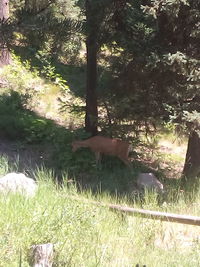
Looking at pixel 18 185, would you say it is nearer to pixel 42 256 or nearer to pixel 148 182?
pixel 42 256

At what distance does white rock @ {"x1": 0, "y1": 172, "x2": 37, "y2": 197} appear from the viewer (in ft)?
19.4

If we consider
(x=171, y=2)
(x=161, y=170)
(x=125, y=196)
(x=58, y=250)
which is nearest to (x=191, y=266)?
(x=58, y=250)

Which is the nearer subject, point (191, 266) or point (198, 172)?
point (191, 266)

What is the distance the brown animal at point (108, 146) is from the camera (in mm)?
9328

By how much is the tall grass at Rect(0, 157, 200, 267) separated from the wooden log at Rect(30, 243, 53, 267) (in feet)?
0.31

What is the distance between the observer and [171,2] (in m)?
7.10

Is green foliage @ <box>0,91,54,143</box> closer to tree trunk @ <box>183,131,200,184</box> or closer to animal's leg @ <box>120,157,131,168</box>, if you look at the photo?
animal's leg @ <box>120,157,131,168</box>

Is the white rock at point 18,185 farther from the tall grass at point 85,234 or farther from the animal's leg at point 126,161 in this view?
the animal's leg at point 126,161

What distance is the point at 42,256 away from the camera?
429 cm

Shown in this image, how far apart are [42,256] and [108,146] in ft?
17.0

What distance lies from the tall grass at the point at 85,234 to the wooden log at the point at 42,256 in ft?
0.31

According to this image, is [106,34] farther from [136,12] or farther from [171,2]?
[171,2]

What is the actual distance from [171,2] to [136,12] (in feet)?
2.58

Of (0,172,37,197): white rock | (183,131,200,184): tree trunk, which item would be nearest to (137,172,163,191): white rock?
(183,131,200,184): tree trunk
